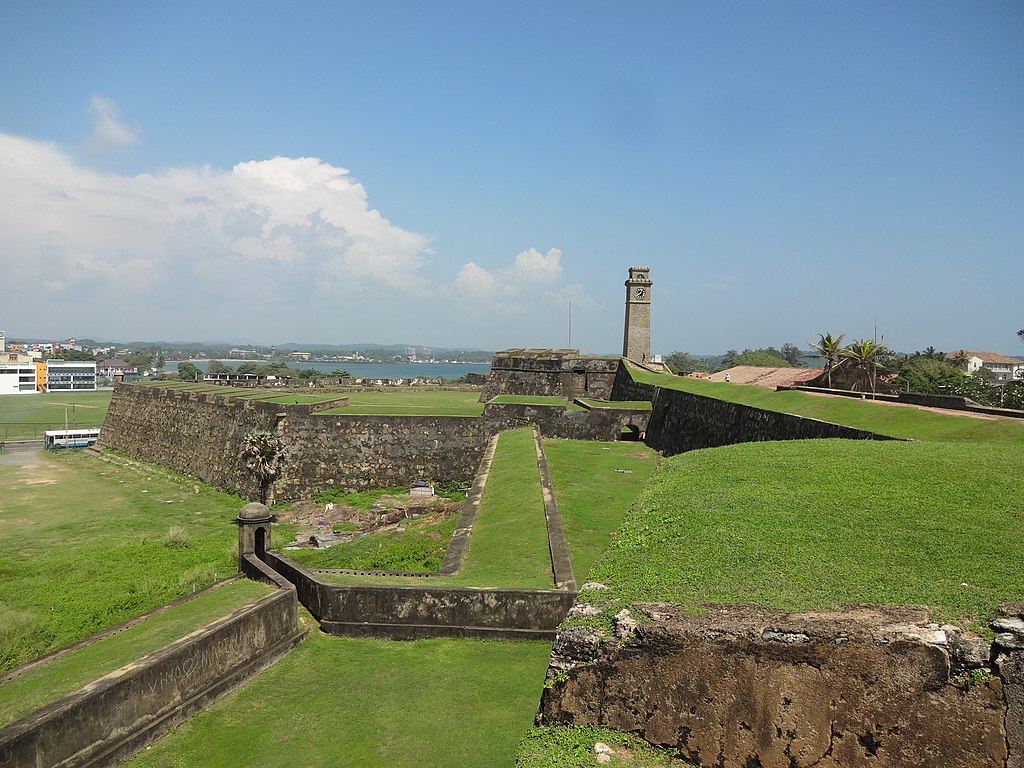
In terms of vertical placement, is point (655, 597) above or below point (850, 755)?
above

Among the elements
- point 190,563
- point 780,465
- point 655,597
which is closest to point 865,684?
point 655,597

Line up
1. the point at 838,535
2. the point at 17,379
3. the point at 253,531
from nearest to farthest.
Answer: the point at 838,535, the point at 253,531, the point at 17,379

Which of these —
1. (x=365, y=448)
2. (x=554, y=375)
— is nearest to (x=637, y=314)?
(x=554, y=375)

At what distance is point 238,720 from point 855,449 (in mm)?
8388

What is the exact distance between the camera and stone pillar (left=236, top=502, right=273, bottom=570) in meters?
9.62

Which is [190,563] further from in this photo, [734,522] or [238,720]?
[734,522]

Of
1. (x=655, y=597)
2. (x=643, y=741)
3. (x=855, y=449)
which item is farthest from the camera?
(x=855, y=449)

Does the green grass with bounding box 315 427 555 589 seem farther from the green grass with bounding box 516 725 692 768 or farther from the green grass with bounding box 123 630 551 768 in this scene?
the green grass with bounding box 516 725 692 768

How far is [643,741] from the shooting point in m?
4.18

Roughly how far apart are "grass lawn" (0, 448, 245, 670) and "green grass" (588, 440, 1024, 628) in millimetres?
8927

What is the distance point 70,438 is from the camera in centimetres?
3600

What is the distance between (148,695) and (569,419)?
16510mm

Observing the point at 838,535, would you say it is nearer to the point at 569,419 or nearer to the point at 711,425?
the point at 711,425

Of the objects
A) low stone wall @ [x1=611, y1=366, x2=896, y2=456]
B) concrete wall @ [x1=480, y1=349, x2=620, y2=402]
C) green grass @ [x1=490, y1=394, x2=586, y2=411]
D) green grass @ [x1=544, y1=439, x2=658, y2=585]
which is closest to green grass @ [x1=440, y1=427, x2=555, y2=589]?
green grass @ [x1=544, y1=439, x2=658, y2=585]
